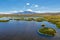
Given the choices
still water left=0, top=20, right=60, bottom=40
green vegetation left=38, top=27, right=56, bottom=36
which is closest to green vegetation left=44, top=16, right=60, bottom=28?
still water left=0, top=20, right=60, bottom=40

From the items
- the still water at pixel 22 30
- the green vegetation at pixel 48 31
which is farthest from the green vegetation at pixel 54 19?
the green vegetation at pixel 48 31

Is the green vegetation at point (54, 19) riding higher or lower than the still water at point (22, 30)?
higher

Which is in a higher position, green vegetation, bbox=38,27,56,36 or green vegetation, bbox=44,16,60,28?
green vegetation, bbox=44,16,60,28

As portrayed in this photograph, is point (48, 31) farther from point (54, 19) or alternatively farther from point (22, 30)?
point (22, 30)

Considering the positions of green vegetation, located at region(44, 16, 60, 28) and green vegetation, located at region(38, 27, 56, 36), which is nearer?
green vegetation, located at region(38, 27, 56, 36)

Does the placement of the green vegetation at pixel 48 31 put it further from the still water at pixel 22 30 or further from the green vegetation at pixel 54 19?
the green vegetation at pixel 54 19

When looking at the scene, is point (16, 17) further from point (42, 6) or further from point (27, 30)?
point (42, 6)

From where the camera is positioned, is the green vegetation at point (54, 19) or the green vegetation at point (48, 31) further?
the green vegetation at point (54, 19)

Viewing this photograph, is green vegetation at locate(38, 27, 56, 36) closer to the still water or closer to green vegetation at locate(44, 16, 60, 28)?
the still water

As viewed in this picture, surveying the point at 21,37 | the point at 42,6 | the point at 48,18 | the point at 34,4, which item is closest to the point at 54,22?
the point at 48,18
